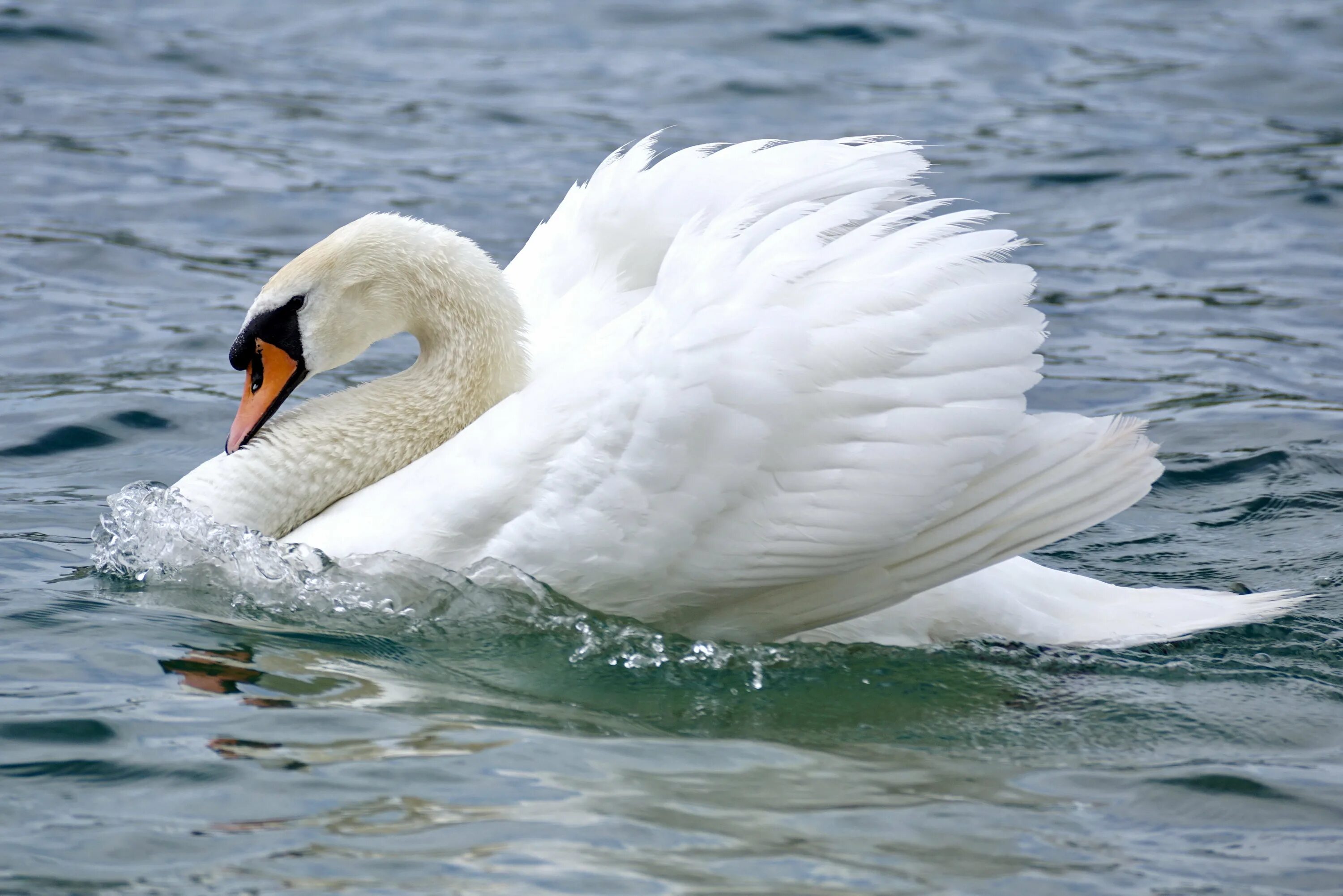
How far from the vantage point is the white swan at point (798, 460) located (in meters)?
4.38

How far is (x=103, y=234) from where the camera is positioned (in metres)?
9.48

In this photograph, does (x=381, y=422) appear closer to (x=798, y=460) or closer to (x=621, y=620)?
(x=621, y=620)

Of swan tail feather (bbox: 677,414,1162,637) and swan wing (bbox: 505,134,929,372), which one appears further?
swan wing (bbox: 505,134,929,372)

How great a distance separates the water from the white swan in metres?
0.13

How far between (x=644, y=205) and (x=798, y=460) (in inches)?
50.1

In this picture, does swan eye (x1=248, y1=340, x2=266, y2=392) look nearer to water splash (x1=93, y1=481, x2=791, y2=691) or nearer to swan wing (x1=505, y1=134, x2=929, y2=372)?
water splash (x1=93, y1=481, x2=791, y2=691)

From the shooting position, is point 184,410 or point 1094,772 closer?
point 1094,772

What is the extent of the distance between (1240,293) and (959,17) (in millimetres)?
5965

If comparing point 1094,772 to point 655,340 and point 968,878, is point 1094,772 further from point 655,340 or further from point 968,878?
point 655,340

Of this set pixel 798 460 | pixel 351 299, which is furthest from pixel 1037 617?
pixel 351 299

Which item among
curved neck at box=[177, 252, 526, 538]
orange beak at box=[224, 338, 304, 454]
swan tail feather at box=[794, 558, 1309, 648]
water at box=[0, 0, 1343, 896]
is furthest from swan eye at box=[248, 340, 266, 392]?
swan tail feather at box=[794, 558, 1309, 648]

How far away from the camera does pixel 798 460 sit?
444cm

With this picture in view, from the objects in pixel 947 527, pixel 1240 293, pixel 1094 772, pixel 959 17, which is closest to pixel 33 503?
pixel 947 527

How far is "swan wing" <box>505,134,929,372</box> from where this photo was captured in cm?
477
